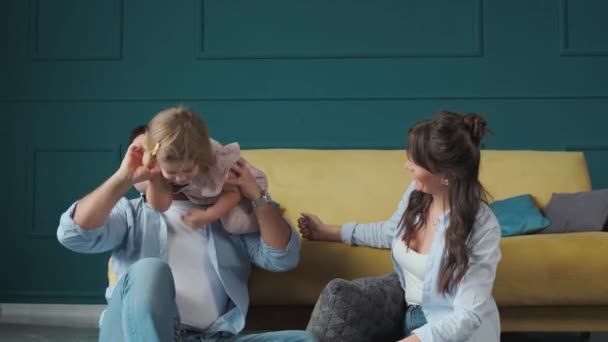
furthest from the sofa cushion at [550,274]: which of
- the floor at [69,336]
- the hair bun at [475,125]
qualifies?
the floor at [69,336]

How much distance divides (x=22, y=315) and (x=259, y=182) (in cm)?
226

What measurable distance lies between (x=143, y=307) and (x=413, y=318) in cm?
73

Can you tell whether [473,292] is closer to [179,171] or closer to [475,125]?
[475,125]

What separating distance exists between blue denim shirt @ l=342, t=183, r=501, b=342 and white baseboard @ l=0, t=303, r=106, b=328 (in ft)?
7.58

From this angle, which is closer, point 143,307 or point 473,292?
point 143,307

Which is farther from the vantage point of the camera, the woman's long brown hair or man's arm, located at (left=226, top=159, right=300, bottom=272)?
man's arm, located at (left=226, top=159, right=300, bottom=272)

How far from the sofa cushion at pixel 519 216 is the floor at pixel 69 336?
2.11ft

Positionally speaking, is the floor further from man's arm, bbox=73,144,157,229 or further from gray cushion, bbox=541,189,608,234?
man's arm, bbox=73,144,157,229

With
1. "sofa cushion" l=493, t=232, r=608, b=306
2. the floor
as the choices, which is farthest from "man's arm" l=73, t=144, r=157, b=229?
the floor

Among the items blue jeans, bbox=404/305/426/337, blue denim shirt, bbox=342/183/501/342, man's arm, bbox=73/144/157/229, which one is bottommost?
blue jeans, bbox=404/305/426/337

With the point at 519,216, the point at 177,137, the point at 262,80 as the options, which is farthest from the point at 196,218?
the point at 262,80

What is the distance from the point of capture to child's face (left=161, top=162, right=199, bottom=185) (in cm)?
180

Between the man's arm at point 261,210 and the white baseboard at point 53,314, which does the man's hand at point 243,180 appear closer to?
the man's arm at point 261,210

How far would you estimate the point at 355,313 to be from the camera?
206 cm
